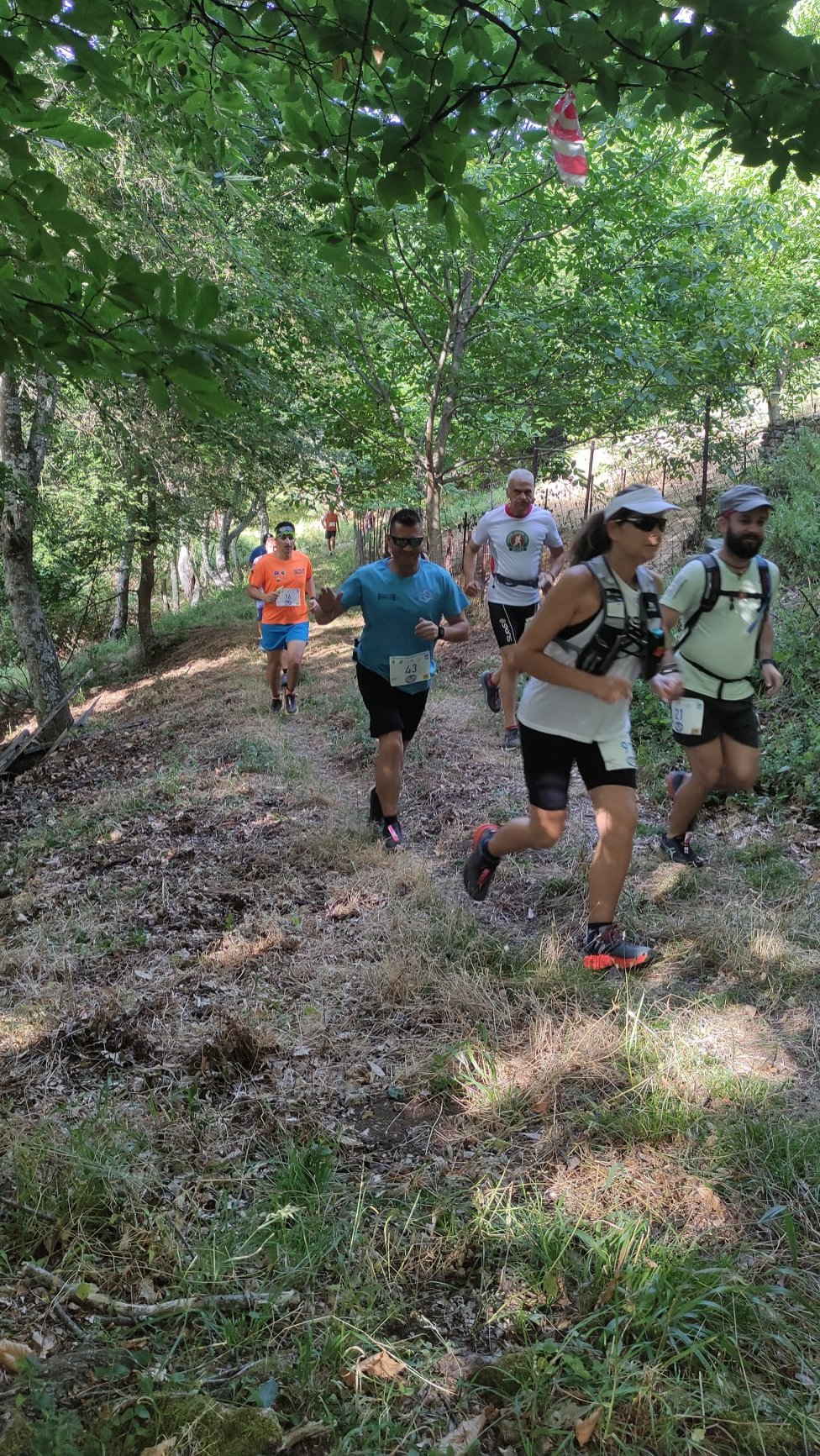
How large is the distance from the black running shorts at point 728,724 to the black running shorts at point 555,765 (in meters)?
1.02

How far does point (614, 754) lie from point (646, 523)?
1014 millimetres

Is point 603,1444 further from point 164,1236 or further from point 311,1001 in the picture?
point 311,1001

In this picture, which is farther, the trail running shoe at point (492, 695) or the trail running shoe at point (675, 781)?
the trail running shoe at point (492, 695)

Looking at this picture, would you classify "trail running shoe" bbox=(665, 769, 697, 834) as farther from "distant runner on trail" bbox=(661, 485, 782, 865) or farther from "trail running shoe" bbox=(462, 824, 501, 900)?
"trail running shoe" bbox=(462, 824, 501, 900)

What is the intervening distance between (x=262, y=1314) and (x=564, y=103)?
3732mm

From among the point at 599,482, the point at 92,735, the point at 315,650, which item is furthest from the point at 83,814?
the point at 599,482

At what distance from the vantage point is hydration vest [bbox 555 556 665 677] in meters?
3.43

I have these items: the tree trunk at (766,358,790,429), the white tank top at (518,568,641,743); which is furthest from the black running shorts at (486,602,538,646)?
the tree trunk at (766,358,790,429)

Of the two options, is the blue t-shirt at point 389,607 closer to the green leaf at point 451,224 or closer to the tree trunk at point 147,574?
the green leaf at point 451,224

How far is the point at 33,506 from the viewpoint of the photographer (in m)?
9.77

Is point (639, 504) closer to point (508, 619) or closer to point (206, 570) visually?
point (508, 619)

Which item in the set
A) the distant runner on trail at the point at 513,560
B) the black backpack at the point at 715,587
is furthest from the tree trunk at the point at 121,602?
the black backpack at the point at 715,587

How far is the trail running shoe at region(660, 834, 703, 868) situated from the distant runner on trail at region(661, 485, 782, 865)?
36cm

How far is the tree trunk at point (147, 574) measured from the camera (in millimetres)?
13297
